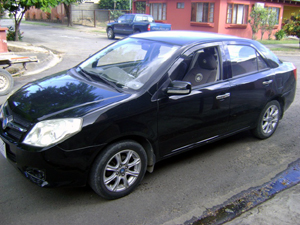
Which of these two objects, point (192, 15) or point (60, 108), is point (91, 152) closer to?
point (60, 108)

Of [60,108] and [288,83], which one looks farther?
[288,83]

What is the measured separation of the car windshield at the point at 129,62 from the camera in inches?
146

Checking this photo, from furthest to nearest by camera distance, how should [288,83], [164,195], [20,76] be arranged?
Answer: [20,76] → [288,83] → [164,195]

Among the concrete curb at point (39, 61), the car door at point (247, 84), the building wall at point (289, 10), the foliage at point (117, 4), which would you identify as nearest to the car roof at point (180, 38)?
the car door at point (247, 84)

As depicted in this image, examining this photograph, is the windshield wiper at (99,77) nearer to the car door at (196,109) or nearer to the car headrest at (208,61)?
the car door at (196,109)

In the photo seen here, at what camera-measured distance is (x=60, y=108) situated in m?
3.16

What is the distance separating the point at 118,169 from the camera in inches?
130

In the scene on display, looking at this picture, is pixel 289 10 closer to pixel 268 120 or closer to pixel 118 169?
pixel 268 120

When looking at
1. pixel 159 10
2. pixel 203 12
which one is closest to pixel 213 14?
pixel 203 12

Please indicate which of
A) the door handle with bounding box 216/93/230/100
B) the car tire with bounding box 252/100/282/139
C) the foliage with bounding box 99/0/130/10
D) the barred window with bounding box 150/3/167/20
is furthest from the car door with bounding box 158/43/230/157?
→ the foliage with bounding box 99/0/130/10

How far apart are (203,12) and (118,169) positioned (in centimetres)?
2275

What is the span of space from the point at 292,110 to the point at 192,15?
19.8 meters

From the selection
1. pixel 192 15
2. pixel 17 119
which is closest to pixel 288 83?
pixel 17 119

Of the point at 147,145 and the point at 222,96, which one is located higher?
the point at 222,96
